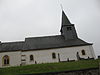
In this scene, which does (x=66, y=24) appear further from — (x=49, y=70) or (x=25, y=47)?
(x=49, y=70)

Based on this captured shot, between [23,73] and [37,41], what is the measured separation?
17.5 meters

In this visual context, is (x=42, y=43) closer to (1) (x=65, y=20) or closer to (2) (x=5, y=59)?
(1) (x=65, y=20)

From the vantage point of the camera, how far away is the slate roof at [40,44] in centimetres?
3750

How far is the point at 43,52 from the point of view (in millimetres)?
37250

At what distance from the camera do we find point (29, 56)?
3675 centimetres

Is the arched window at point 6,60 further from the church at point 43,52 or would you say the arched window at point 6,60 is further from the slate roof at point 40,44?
the slate roof at point 40,44

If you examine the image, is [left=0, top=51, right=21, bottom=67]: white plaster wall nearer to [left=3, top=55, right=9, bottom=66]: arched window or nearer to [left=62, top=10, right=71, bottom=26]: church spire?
[left=3, top=55, right=9, bottom=66]: arched window

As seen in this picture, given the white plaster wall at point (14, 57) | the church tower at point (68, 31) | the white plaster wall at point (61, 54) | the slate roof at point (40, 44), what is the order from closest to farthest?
the white plaster wall at point (14, 57)
the white plaster wall at point (61, 54)
the slate roof at point (40, 44)
the church tower at point (68, 31)

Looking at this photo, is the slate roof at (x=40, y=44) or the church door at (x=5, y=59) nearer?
the church door at (x=5, y=59)

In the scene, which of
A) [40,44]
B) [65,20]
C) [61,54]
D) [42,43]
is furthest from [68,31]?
[40,44]

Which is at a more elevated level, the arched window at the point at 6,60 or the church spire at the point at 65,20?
the church spire at the point at 65,20

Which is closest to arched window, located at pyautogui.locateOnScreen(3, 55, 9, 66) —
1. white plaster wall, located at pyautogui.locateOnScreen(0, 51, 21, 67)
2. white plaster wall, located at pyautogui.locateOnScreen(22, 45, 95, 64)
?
white plaster wall, located at pyautogui.locateOnScreen(0, 51, 21, 67)

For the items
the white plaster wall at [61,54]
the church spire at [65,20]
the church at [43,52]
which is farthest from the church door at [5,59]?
the church spire at [65,20]

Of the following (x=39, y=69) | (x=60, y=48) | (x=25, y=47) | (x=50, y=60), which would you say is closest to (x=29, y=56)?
(x=25, y=47)
